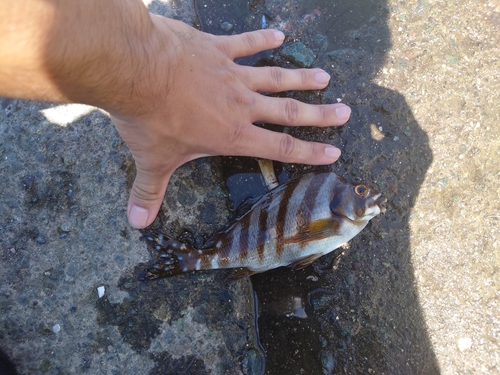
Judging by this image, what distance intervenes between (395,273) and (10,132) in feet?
10.3

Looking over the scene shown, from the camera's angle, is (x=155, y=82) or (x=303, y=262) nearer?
(x=155, y=82)

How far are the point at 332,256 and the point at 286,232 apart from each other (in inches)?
18.6

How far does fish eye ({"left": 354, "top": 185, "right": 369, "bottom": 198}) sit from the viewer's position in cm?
264

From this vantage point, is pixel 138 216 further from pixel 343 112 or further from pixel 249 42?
pixel 343 112

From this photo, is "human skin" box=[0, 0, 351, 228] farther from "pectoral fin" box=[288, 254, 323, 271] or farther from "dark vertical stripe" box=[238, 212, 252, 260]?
"pectoral fin" box=[288, 254, 323, 271]

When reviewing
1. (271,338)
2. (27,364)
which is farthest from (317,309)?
(27,364)

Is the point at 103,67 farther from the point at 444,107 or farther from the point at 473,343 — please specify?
the point at 473,343

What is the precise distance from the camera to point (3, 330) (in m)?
2.60

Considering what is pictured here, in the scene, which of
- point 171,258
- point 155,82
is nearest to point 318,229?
point 171,258

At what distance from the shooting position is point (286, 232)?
8.76 feet

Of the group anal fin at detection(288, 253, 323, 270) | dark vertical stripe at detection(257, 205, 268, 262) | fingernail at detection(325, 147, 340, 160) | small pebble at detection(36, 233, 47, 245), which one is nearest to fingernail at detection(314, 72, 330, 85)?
fingernail at detection(325, 147, 340, 160)

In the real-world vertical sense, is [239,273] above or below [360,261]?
below

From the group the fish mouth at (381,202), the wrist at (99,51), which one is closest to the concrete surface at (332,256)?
the fish mouth at (381,202)

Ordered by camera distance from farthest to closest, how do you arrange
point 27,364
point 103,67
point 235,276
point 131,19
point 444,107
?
1. point 444,107
2. point 235,276
3. point 27,364
4. point 131,19
5. point 103,67
